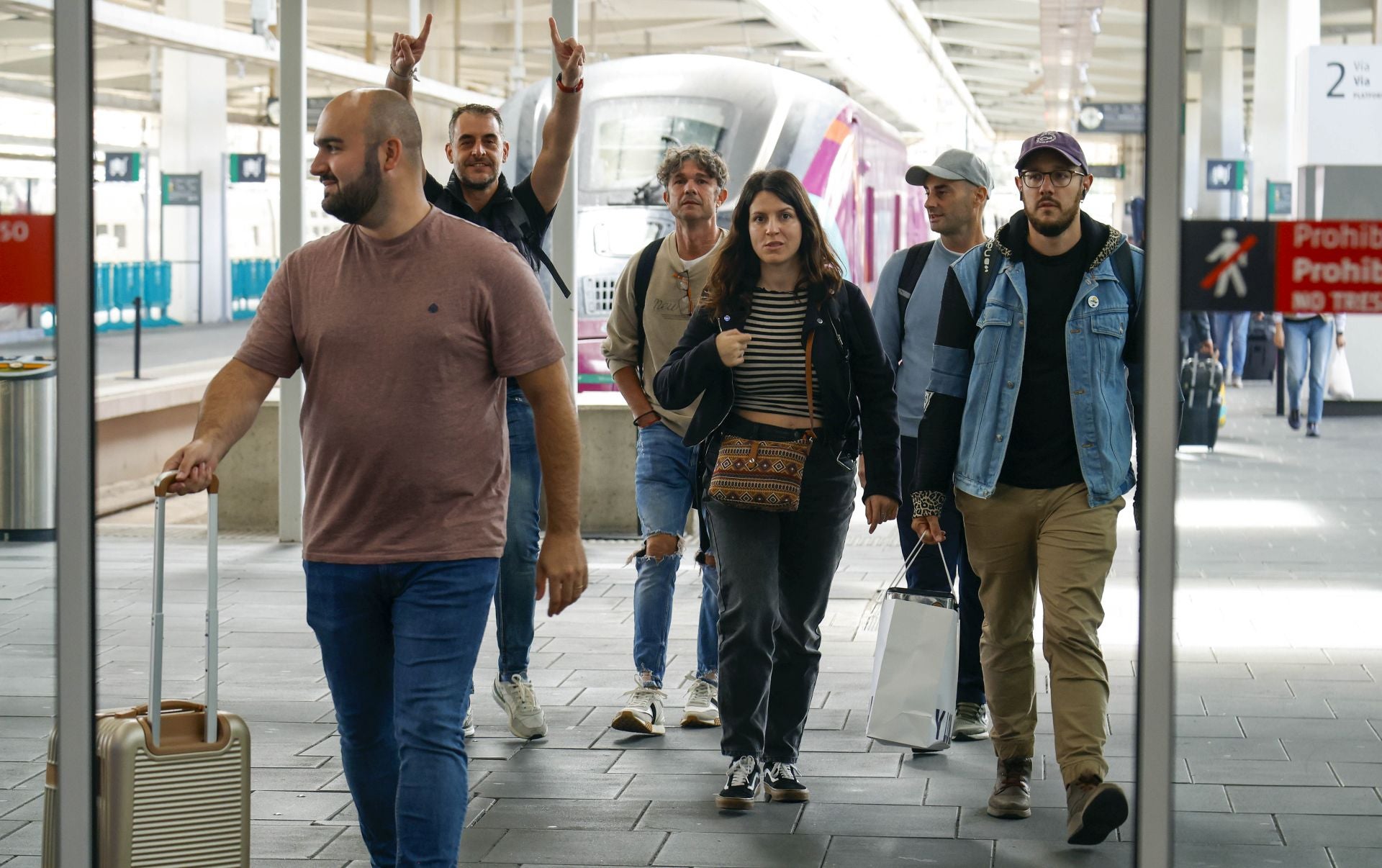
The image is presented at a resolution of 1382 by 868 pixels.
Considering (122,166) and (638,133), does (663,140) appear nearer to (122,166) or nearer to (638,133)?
(638,133)

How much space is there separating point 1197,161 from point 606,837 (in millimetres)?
2143

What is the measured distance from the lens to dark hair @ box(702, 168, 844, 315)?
443cm

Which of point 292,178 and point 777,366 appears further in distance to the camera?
point 292,178

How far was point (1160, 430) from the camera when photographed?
117 inches

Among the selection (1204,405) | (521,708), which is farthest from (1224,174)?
(1204,405)

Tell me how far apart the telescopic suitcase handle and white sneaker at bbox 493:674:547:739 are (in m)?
2.05

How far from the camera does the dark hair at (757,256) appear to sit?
4.43 metres

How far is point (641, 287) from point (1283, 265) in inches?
102

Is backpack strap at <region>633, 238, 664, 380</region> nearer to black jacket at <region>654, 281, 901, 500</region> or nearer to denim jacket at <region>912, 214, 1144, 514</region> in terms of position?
black jacket at <region>654, 281, 901, 500</region>

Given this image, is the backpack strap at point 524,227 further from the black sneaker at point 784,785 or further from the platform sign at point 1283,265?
the platform sign at point 1283,265

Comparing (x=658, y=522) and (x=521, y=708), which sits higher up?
(x=658, y=522)

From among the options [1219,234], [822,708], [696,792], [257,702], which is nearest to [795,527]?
[696,792]

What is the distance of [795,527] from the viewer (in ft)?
14.6

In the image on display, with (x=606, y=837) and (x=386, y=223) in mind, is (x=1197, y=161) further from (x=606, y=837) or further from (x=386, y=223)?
(x=606, y=837)
